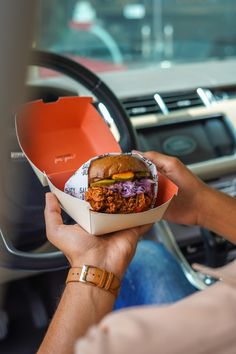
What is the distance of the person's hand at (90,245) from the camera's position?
88 centimetres

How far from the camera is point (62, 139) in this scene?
46.1 inches

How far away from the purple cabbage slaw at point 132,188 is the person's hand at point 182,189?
0.46 ft

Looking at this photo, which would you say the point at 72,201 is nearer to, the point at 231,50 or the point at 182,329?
the point at 182,329

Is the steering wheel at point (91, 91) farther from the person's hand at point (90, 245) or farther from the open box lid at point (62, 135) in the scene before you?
the person's hand at point (90, 245)

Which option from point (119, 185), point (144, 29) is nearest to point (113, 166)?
point (119, 185)

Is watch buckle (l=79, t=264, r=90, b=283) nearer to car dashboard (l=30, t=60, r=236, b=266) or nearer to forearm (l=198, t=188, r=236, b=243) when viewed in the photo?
forearm (l=198, t=188, r=236, b=243)

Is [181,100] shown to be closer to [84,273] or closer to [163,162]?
[163,162]

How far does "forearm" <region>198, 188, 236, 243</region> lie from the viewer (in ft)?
3.68

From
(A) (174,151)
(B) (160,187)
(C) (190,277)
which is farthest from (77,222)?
(A) (174,151)

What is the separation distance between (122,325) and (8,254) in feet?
2.67

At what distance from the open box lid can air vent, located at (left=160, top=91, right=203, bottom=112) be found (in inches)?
31.6

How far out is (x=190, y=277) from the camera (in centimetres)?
161

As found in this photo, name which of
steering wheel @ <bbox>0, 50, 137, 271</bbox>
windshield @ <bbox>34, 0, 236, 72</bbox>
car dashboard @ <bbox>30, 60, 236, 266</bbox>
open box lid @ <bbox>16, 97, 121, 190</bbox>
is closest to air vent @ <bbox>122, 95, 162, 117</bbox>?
car dashboard @ <bbox>30, 60, 236, 266</bbox>

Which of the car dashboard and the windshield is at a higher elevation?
→ the car dashboard
